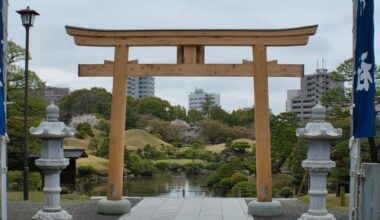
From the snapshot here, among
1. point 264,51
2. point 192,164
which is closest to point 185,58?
point 264,51

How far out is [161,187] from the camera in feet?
83.6

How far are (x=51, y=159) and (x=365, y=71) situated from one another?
4602 mm

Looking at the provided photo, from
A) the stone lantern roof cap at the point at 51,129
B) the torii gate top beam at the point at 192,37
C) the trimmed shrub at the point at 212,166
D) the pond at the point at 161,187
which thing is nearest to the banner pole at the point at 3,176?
the stone lantern roof cap at the point at 51,129

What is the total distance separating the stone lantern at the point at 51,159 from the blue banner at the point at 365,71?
414 cm

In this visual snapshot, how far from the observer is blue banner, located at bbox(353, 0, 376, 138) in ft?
21.9

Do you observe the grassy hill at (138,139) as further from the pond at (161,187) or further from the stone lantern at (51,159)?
the stone lantern at (51,159)

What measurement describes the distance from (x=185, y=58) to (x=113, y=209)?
138 inches

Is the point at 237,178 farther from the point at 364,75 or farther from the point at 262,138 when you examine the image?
the point at 364,75

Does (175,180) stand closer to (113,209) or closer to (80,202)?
(80,202)

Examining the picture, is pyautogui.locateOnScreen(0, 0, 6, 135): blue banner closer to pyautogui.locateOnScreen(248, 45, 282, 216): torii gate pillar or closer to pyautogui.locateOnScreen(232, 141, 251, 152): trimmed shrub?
pyautogui.locateOnScreen(248, 45, 282, 216): torii gate pillar

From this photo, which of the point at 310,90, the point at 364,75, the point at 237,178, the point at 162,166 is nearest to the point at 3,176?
the point at 364,75

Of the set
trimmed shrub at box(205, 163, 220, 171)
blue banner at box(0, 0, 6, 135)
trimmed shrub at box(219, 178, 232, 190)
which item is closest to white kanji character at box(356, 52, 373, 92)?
blue banner at box(0, 0, 6, 135)

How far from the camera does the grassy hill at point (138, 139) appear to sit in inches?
1644

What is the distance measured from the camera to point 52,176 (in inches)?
297
